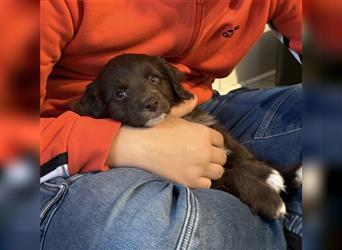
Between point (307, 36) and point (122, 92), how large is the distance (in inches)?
32.9

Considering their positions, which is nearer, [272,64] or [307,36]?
[307,36]

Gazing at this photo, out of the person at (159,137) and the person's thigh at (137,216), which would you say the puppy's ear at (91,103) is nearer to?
the person at (159,137)

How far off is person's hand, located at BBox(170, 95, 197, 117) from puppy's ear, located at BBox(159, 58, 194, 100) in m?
0.02

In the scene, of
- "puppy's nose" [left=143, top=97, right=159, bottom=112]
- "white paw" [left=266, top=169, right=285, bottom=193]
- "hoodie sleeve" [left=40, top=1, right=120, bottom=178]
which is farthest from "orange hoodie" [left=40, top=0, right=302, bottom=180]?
"white paw" [left=266, top=169, right=285, bottom=193]

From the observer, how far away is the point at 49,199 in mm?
1017

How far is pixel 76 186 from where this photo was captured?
1027 mm

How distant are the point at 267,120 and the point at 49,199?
73cm

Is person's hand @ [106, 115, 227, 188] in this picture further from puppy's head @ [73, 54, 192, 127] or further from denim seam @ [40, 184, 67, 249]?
denim seam @ [40, 184, 67, 249]

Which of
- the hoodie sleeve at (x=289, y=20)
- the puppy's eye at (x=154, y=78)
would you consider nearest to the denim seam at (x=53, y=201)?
the puppy's eye at (x=154, y=78)

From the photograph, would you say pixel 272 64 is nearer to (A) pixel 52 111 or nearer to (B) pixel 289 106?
(B) pixel 289 106

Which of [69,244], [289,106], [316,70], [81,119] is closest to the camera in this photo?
[316,70]

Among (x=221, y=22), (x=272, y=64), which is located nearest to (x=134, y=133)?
(x=221, y=22)

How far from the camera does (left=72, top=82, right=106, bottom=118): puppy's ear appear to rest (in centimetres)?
129

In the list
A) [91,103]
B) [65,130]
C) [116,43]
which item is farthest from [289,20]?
[65,130]
